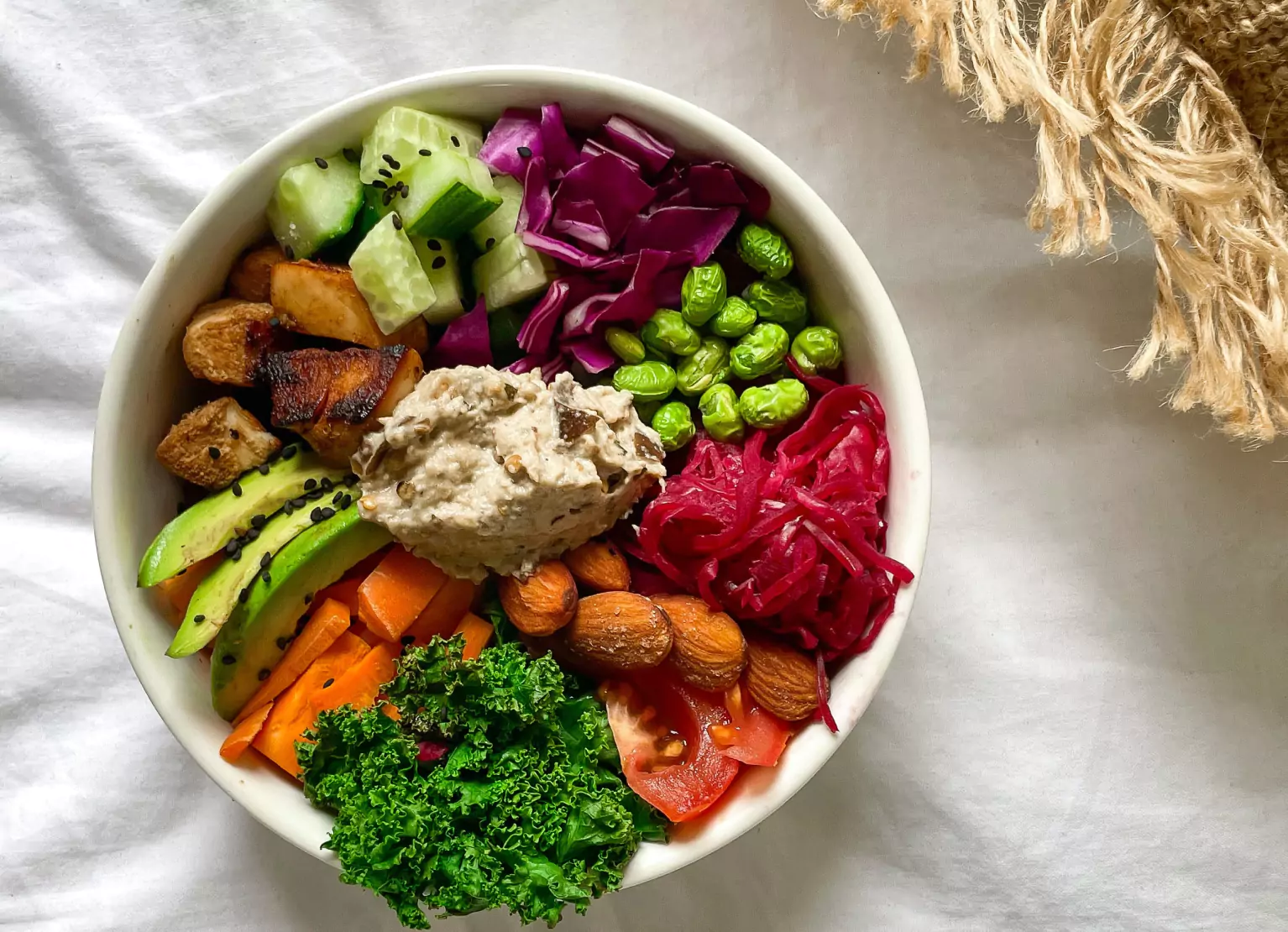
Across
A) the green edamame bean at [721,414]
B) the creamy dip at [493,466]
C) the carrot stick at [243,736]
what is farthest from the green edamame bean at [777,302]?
the carrot stick at [243,736]

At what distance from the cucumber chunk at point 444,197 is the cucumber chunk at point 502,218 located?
0.18 ft

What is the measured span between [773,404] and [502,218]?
20.7 inches

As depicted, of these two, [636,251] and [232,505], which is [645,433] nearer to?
[636,251]

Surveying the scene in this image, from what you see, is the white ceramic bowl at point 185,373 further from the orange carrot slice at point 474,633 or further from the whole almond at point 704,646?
the orange carrot slice at point 474,633

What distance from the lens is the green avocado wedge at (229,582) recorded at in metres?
1.42

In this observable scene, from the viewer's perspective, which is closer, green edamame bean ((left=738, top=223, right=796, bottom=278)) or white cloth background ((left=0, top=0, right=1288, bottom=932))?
green edamame bean ((left=738, top=223, right=796, bottom=278))

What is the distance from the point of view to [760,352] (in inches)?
62.3

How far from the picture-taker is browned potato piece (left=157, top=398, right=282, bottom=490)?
4.87 ft

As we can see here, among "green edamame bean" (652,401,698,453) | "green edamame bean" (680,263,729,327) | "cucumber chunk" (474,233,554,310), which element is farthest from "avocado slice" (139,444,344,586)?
"green edamame bean" (680,263,729,327)

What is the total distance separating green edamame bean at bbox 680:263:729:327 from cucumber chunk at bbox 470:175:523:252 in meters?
0.30

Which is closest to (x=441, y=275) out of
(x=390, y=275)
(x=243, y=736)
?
(x=390, y=275)

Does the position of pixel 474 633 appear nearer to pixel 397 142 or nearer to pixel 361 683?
pixel 361 683

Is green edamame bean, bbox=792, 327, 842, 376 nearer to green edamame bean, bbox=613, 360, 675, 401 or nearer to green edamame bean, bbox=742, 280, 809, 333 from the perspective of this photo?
→ green edamame bean, bbox=742, 280, 809, 333

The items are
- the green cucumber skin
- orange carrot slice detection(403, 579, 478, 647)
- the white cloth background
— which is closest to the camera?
the green cucumber skin
